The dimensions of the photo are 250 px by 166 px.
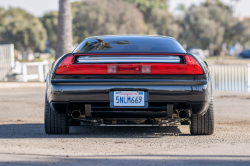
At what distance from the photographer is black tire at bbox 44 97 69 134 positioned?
233 inches

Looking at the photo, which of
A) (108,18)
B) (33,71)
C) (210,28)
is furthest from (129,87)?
(210,28)

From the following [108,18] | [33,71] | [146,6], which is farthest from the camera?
[146,6]

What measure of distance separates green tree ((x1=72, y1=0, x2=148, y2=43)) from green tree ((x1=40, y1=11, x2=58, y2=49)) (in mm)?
20683

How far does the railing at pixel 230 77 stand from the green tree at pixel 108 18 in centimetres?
4089

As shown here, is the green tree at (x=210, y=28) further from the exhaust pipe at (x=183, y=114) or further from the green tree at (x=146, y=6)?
the exhaust pipe at (x=183, y=114)

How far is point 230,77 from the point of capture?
17578mm

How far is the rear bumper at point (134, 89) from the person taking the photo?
5.43 metres

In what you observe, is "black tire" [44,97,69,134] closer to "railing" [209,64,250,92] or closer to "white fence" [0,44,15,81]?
"railing" [209,64,250,92]

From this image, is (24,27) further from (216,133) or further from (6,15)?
(216,133)

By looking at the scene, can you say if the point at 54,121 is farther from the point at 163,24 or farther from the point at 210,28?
the point at 210,28

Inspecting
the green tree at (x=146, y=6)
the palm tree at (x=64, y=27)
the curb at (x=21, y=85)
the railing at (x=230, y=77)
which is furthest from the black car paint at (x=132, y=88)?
the green tree at (x=146, y=6)

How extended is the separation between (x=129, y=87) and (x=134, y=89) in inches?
2.5

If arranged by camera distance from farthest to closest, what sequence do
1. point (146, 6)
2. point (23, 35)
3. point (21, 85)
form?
point (146, 6) < point (23, 35) < point (21, 85)

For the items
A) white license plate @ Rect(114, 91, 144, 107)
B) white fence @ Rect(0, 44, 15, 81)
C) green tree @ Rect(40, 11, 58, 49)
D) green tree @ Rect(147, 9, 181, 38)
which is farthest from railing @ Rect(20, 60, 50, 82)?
green tree @ Rect(40, 11, 58, 49)
